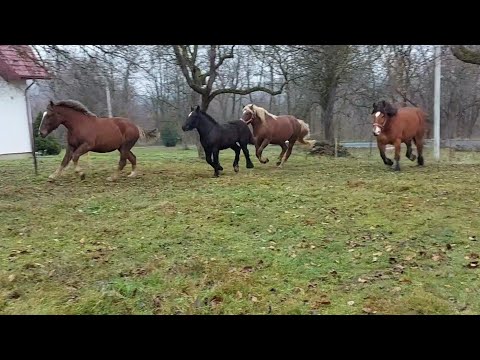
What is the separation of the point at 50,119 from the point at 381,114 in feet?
26.4

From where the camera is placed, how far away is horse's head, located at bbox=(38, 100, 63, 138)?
10.0 metres

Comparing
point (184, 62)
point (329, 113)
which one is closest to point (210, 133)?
point (184, 62)

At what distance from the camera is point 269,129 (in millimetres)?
12883

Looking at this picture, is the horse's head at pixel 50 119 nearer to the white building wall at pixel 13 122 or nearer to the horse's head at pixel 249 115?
the horse's head at pixel 249 115

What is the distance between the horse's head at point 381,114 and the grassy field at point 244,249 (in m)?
2.27

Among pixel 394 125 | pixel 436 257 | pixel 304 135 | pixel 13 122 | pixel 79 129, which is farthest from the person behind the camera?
pixel 13 122

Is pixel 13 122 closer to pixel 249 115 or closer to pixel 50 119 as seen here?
pixel 50 119

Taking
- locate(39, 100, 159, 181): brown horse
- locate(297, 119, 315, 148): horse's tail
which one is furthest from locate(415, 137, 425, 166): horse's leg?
locate(39, 100, 159, 181): brown horse

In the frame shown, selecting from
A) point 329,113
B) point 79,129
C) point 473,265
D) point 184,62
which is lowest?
point 473,265

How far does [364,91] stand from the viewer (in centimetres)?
2344

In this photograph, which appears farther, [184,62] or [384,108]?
[184,62]

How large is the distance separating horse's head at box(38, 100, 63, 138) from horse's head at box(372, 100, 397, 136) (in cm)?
770

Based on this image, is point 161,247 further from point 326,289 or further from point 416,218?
point 416,218

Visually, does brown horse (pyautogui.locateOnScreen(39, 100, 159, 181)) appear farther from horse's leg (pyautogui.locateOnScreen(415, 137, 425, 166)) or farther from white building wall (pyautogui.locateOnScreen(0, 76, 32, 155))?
white building wall (pyautogui.locateOnScreen(0, 76, 32, 155))
